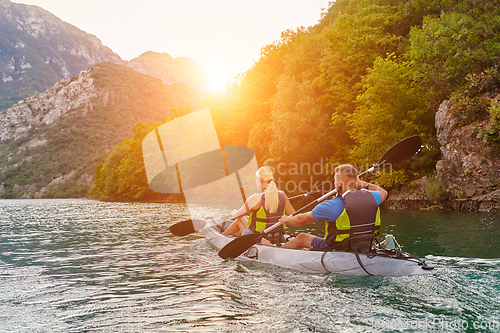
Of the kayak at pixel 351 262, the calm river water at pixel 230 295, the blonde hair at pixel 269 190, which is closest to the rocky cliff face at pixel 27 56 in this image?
the calm river water at pixel 230 295

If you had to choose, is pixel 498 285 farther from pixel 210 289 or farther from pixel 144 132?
pixel 144 132

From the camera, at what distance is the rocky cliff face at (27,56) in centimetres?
15238

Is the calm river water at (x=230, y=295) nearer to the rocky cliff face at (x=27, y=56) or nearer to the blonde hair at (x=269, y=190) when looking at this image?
the blonde hair at (x=269, y=190)

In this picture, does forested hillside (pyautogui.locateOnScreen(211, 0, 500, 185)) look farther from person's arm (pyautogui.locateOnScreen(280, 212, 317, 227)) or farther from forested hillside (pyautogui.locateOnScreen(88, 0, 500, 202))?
person's arm (pyautogui.locateOnScreen(280, 212, 317, 227))

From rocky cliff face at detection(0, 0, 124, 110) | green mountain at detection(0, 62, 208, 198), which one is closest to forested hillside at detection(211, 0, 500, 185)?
green mountain at detection(0, 62, 208, 198)

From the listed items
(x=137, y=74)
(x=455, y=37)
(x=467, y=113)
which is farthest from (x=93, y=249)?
(x=137, y=74)

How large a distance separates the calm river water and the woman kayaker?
Answer: 955 millimetres

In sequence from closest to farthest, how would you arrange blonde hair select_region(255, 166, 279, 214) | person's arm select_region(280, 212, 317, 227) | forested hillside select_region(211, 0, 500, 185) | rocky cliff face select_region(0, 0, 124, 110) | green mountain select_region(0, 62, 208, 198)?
1. person's arm select_region(280, 212, 317, 227)
2. blonde hair select_region(255, 166, 279, 214)
3. forested hillside select_region(211, 0, 500, 185)
4. green mountain select_region(0, 62, 208, 198)
5. rocky cliff face select_region(0, 0, 124, 110)

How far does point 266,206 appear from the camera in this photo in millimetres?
7242

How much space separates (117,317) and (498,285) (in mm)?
5225

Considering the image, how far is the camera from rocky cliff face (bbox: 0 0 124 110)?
5999 inches

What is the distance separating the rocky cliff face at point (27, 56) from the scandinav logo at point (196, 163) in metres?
126

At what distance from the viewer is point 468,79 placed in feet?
56.3

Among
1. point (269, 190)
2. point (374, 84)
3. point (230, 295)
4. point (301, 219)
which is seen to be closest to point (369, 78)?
point (374, 84)
